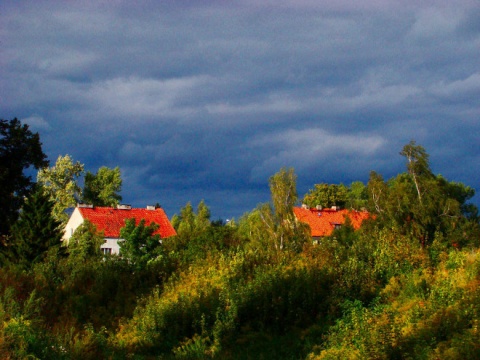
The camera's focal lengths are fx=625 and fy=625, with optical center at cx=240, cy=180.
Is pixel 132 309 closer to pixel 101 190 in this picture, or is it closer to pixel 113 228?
pixel 113 228

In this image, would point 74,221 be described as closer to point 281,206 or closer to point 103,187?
point 103,187

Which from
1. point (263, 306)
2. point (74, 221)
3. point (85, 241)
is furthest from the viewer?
point (74, 221)

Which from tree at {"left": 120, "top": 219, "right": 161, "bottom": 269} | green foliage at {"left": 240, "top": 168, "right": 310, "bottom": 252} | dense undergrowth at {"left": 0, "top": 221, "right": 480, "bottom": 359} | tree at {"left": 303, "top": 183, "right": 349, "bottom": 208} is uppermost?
tree at {"left": 303, "top": 183, "right": 349, "bottom": 208}

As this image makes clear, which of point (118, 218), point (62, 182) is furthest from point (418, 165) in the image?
point (62, 182)

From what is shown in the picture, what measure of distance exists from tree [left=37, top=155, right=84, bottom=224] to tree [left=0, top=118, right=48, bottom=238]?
119ft

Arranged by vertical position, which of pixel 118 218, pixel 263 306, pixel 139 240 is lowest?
pixel 263 306

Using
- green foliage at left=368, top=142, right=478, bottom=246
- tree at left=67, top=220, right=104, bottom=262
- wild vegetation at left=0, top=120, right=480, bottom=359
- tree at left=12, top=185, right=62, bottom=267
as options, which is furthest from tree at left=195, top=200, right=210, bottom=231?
wild vegetation at left=0, top=120, right=480, bottom=359

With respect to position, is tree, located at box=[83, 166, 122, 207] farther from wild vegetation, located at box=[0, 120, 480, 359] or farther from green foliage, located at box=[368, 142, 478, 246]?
wild vegetation, located at box=[0, 120, 480, 359]

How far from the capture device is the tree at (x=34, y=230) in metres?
34.3

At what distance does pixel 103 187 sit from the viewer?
81.4 metres

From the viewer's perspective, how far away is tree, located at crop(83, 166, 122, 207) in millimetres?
80438

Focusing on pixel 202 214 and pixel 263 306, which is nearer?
pixel 263 306

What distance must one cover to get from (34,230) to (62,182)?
41.6 meters

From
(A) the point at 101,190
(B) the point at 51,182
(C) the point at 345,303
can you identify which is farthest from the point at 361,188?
(C) the point at 345,303
